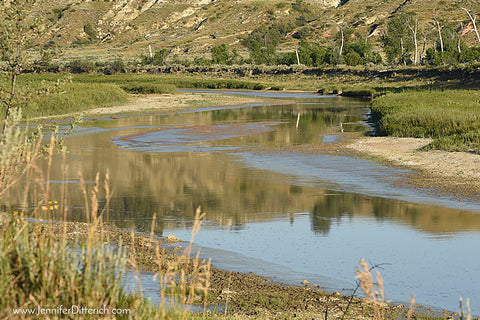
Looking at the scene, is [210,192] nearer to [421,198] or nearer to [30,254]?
[421,198]

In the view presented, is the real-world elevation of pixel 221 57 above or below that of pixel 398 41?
below

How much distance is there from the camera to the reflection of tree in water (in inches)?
587

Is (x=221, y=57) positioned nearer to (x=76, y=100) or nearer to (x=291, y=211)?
(x=76, y=100)

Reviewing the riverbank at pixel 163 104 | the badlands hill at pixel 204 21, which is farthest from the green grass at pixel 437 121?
the badlands hill at pixel 204 21

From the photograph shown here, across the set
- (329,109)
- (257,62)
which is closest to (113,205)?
(329,109)

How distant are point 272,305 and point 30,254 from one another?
14.8 ft

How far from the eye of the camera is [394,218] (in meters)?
15.6

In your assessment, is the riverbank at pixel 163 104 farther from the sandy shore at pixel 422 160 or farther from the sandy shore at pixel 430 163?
the sandy shore at pixel 430 163

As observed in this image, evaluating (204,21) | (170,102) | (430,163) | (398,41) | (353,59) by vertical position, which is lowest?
(430,163)

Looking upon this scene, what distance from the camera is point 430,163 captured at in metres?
22.7

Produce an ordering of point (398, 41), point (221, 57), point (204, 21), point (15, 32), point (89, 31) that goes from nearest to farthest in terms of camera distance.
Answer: point (15, 32)
point (398, 41)
point (221, 57)
point (204, 21)
point (89, 31)

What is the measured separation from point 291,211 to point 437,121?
51.9 ft

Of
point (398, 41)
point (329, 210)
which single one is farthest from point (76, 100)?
point (398, 41)

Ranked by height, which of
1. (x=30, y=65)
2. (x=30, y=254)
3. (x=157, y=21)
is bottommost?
(x=30, y=254)
